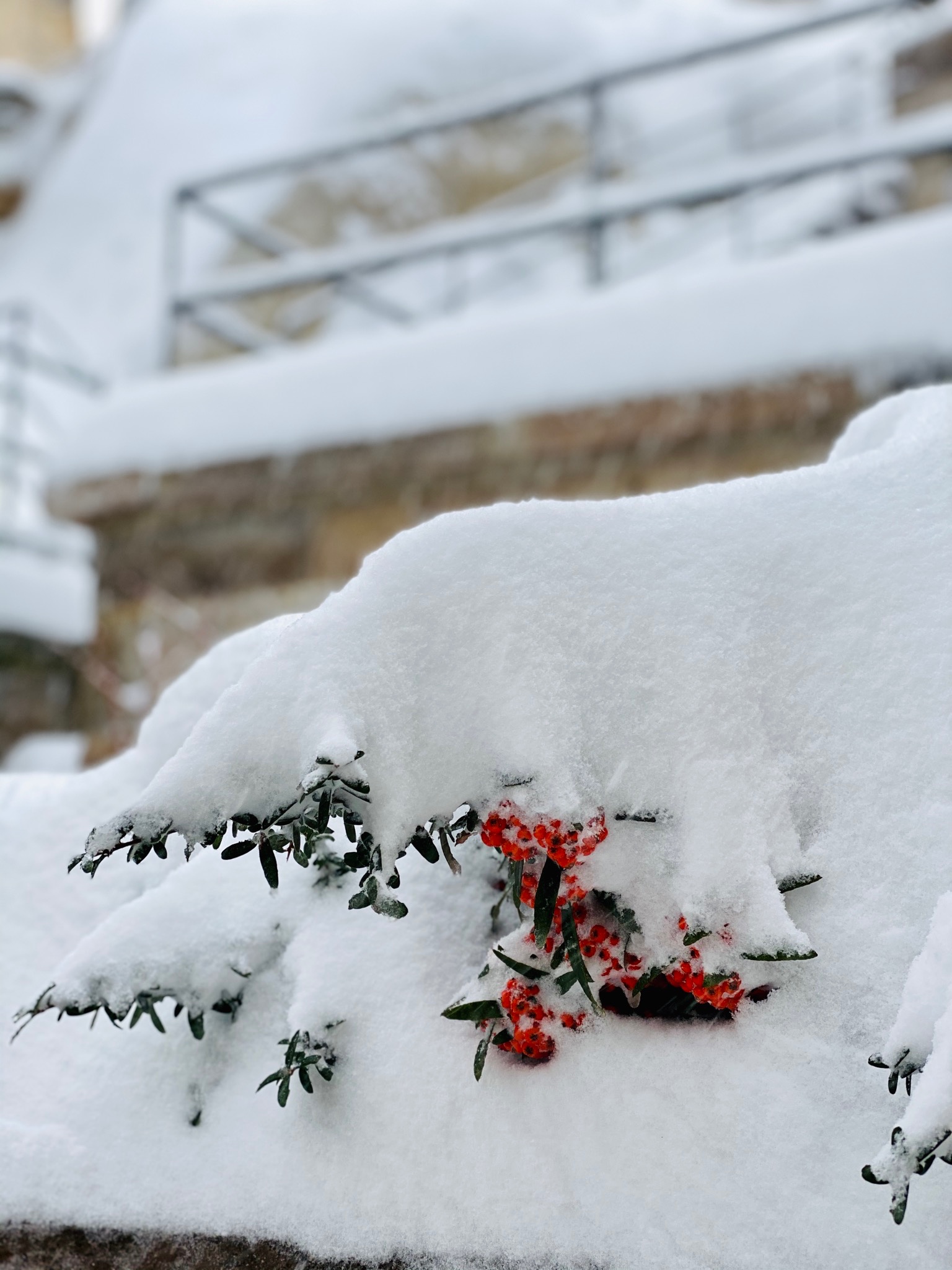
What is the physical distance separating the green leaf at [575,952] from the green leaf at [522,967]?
0.04m

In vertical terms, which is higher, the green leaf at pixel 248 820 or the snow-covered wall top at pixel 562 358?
the snow-covered wall top at pixel 562 358

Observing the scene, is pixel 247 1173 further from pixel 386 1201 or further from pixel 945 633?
pixel 945 633

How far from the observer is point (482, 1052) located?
3.35 ft

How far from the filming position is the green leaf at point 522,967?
3.38ft

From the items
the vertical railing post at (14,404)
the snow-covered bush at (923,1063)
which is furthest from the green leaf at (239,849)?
the vertical railing post at (14,404)

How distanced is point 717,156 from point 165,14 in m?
6.08

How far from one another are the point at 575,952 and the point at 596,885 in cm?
6

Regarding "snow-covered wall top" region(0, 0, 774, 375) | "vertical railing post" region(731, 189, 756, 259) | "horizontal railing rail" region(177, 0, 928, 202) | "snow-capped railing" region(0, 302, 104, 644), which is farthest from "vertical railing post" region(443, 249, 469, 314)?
"snow-covered wall top" region(0, 0, 774, 375)

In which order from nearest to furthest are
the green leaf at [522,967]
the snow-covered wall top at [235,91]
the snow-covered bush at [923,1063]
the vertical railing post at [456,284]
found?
the snow-covered bush at [923,1063] < the green leaf at [522,967] < the vertical railing post at [456,284] < the snow-covered wall top at [235,91]

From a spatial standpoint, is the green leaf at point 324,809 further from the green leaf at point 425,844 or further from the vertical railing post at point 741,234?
the vertical railing post at point 741,234

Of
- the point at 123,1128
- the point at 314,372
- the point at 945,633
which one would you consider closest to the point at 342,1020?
the point at 123,1128

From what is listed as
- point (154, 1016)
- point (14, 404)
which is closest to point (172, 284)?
point (14, 404)

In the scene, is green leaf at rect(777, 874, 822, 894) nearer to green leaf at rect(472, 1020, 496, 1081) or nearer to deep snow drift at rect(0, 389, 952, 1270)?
deep snow drift at rect(0, 389, 952, 1270)

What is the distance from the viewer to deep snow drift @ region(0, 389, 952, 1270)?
95cm
